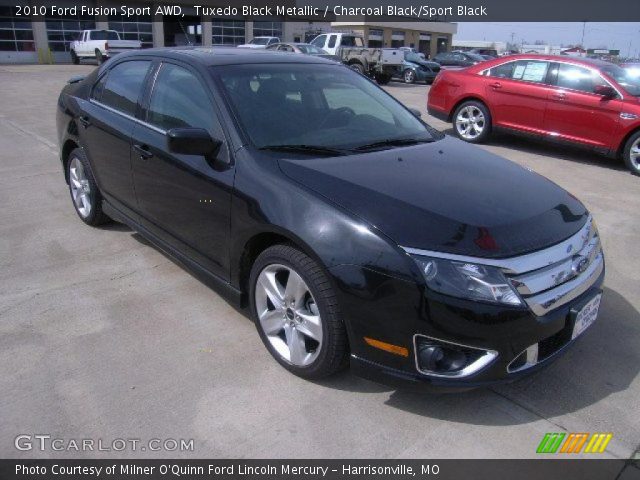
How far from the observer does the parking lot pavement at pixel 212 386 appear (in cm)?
247

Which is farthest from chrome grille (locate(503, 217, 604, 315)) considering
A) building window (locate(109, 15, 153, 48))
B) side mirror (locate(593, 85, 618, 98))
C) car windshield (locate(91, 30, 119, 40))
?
building window (locate(109, 15, 153, 48))

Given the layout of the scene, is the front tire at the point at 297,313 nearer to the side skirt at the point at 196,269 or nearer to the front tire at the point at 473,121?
the side skirt at the point at 196,269

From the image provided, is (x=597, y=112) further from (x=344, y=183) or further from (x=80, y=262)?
(x=80, y=262)

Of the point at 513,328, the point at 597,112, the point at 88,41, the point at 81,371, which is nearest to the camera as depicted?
the point at 513,328

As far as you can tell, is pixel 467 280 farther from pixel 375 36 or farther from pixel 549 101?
pixel 375 36

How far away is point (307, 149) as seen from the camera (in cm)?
308

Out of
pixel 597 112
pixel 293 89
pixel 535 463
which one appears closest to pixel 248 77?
pixel 293 89

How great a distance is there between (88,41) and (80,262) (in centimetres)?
2758

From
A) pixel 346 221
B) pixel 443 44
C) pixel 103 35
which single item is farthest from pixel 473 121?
pixel 443 44

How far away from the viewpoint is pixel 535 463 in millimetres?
2357

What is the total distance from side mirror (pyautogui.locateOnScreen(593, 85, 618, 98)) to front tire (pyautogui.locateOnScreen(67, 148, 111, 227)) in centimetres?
657

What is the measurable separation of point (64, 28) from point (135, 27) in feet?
13.8

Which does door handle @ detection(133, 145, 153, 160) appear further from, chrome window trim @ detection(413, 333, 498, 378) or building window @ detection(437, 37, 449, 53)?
building window @ detection(437, 37, 449, 53)

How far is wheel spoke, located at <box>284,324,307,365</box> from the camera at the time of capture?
2.81 meters
